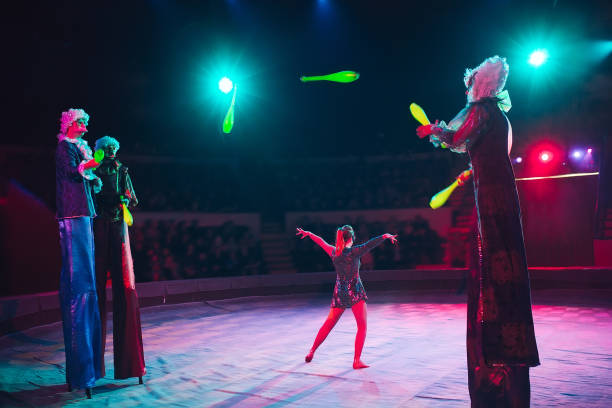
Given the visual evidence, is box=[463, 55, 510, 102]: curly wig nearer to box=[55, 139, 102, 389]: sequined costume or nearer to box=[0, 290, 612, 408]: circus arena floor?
box=[0, 290, 612, 408]: circus arena floor

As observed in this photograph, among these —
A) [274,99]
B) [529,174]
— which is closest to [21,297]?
[274,99]

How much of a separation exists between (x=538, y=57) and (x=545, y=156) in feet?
8.56

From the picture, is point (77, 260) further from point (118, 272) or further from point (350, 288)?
point (350, 288)

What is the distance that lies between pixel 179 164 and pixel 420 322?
35.8 ft

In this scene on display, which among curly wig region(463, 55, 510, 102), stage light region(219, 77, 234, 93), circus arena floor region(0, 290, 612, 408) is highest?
stage light region(219, 77, 234, 93)

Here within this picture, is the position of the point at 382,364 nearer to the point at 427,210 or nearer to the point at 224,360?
the point at 224,360

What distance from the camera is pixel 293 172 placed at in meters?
18.4

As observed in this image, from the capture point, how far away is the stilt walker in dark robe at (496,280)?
9.47 ft

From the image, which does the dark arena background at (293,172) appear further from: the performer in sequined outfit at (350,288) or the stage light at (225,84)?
the performer in sequined outfit at (350,288)

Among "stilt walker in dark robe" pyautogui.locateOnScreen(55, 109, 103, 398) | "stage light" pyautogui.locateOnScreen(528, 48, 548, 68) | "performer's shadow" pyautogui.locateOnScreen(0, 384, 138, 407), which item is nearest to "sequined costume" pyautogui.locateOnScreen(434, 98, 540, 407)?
"stilt walker in dark robe" pyautogui.locateOnScreen(55, 109, 103, 398)

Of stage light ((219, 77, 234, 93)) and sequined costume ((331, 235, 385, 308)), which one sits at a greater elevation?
stage light ((219, 77, 234, 93))

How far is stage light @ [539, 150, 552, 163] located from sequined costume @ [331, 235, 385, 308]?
10.3 metres

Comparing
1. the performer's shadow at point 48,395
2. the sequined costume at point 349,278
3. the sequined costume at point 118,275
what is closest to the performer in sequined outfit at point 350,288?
the sequined costume at point 349,278

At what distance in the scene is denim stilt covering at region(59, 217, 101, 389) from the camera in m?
4.44
